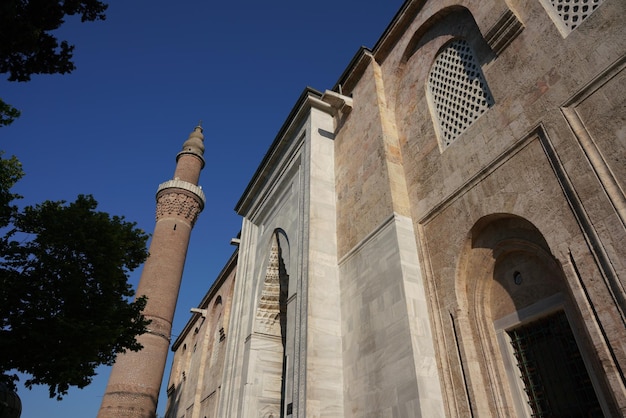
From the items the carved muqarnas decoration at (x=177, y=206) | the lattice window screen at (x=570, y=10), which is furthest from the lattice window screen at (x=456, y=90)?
the carved muqarnas decoration at (x=177, y=206)

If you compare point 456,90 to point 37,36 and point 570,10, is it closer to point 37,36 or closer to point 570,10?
point 570,10

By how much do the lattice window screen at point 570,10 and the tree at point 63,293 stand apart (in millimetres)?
7569

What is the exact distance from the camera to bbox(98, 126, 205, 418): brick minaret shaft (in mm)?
14359

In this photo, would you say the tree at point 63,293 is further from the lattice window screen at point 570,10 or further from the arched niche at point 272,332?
the lattice window screen at point 570,10

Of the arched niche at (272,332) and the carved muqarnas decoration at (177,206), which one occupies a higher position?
the carved muqarnas decoration at (177,206)

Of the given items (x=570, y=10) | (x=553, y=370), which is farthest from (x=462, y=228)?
(x=570, y=10)

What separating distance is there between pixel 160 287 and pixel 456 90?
1448cm

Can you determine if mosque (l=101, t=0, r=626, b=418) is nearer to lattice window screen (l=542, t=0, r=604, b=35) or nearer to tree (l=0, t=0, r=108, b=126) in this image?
lattice window screen (l=542, t=0, r=604, b=35)

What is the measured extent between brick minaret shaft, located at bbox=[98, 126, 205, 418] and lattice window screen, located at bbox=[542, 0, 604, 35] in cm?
1544

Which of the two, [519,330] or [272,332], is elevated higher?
[272,332]

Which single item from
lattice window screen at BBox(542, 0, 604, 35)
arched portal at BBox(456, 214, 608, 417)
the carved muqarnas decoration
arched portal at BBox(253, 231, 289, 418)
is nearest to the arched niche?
arched portal at BBox(253, 231, 289, 418)

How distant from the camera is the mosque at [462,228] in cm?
329

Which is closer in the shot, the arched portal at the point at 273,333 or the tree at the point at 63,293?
the tree at the point at 63,293

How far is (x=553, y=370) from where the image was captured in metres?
3.53
